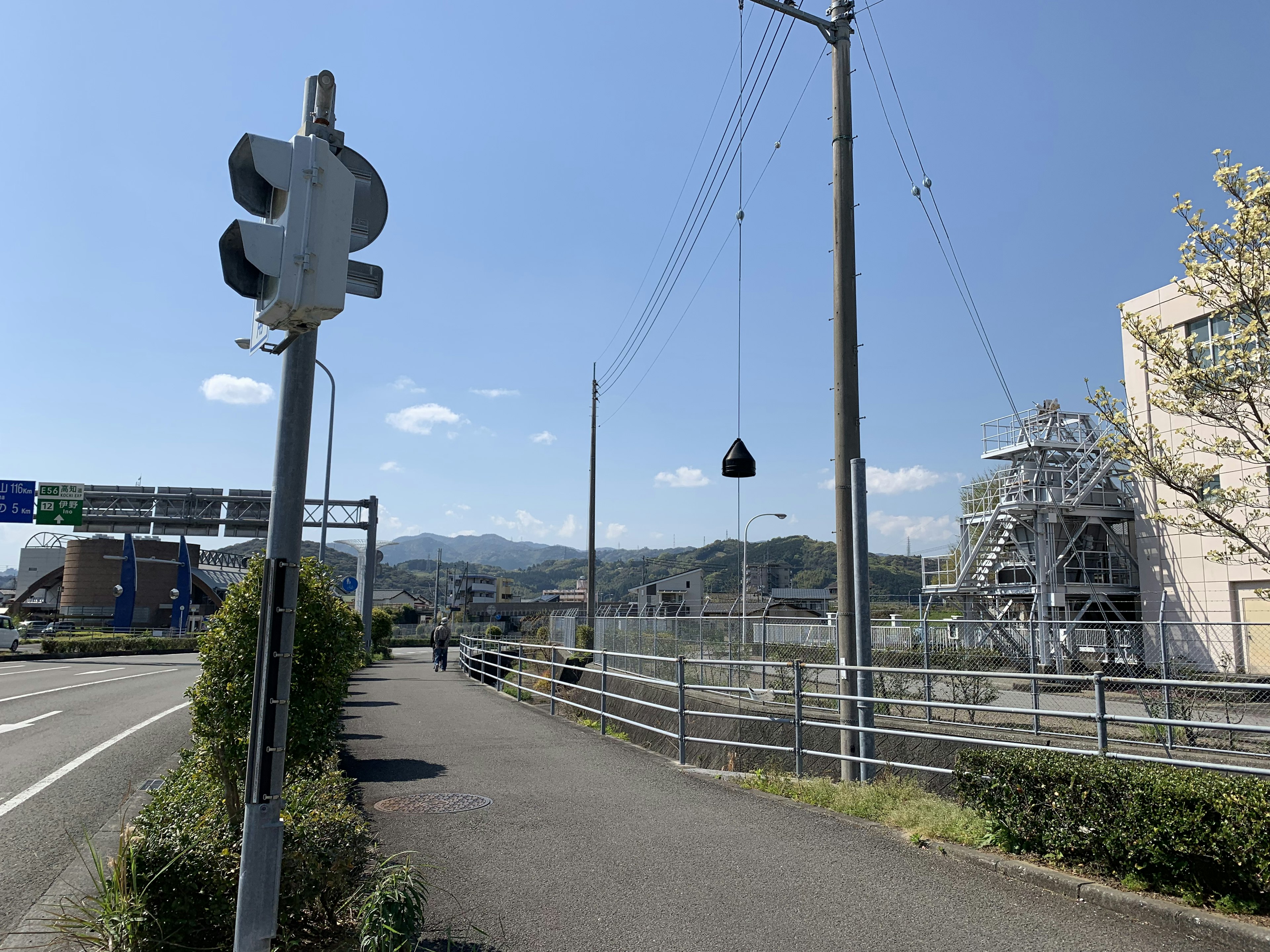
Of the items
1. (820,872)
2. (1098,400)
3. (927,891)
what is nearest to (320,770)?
(820,872)

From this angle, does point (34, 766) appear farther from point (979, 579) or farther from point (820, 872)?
point (979, 579)

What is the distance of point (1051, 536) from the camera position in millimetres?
A: 28391

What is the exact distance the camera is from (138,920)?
3953mm

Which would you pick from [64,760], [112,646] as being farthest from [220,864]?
[112,646]

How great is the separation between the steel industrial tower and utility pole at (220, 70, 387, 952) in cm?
2776

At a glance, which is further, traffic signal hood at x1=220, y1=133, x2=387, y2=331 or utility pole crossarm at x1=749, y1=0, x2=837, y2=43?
utility pole crossarm at x1=749, y1=0, x2=837, y2=43

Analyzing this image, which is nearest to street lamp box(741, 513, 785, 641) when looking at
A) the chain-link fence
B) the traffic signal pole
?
the chain-link fence

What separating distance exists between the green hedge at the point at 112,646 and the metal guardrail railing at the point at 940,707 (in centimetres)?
2515

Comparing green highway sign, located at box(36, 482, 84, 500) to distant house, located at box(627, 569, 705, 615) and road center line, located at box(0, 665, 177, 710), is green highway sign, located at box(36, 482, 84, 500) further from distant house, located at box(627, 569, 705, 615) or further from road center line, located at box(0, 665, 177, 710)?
distant house, located at box(627, 569, 705, 615)

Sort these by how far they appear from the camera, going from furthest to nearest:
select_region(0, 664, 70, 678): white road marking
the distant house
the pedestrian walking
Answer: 1. the distant house
2. the pedestrian walking
3. select_region(0, 664, 70, 678): white road marking

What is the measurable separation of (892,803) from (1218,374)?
21.3 feet

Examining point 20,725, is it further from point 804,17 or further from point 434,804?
point 804,17

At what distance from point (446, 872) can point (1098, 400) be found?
30.3 ft

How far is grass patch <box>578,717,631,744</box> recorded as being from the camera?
1317 centimetres
